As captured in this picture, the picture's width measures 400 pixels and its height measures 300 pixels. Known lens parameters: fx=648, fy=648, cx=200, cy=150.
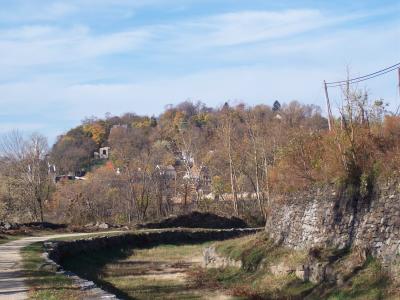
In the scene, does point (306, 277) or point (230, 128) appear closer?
point (306, 277)

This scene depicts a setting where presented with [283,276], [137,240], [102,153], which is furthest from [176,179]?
[102,153]

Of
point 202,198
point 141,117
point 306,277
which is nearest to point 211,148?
point 202,198

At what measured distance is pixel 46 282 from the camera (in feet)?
50.5

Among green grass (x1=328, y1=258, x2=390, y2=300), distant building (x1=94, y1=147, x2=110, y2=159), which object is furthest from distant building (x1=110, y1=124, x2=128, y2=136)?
green grass (x1=328, y1=258, x2=390, y2=300)

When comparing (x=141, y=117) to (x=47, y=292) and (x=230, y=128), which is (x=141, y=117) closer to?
(x=230, y=128)

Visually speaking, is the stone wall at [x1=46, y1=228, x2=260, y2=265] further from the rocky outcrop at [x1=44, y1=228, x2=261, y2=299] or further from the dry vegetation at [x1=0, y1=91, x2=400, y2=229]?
the dry vegetation at [x1=0, y1=91, x2=400, y2=229]

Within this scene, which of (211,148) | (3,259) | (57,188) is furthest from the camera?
(57,188)

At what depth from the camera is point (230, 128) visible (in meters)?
56.7

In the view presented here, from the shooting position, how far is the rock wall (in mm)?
16281

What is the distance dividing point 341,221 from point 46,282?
28.0ft

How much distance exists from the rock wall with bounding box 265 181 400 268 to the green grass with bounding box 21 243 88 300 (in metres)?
7.53

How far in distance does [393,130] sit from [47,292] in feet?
36.6

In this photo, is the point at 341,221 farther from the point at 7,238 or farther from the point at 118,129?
the point at 118,129

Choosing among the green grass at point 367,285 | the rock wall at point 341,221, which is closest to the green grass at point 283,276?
the green grass at point 367,285
